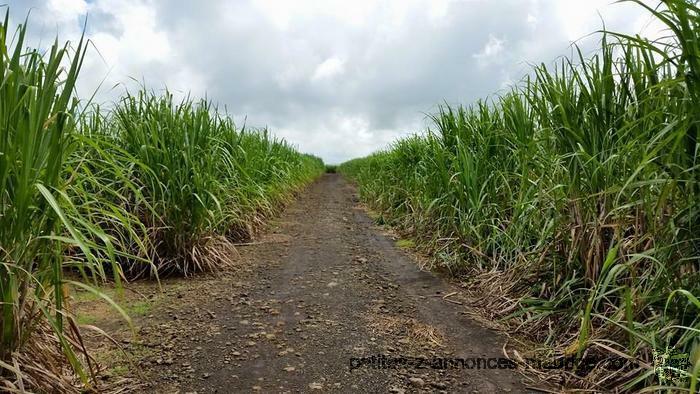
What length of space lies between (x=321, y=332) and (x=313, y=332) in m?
0.04

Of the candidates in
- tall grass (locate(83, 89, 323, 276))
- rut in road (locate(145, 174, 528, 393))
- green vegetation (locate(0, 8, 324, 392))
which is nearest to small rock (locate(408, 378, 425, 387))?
rut in road (locate(145, 174, 528, 393))

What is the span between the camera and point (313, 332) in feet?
6.81

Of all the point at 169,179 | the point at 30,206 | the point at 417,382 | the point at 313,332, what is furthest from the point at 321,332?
the point at 169,179

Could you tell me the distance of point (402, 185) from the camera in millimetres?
5562

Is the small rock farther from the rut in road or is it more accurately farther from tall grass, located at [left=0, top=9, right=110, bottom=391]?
tall grass, located at [left=0, top=9, right=110, bottom=391]

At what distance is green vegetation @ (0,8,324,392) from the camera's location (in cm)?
123

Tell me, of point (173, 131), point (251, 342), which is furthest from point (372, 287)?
point (173, 131)

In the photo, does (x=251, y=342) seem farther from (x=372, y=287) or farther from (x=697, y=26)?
(x=697, y=26)

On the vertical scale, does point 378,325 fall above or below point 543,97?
below

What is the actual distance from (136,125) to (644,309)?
→ 3119 mm

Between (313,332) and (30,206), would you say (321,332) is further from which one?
(30,206)

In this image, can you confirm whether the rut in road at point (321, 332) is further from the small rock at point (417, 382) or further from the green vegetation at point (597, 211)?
the green vegetation at point (597, 211)

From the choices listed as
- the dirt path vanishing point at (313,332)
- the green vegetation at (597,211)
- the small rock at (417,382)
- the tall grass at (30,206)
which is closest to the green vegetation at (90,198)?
the tall grass at (30,206)

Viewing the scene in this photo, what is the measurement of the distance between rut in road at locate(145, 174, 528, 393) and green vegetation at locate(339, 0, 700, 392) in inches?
12.4
